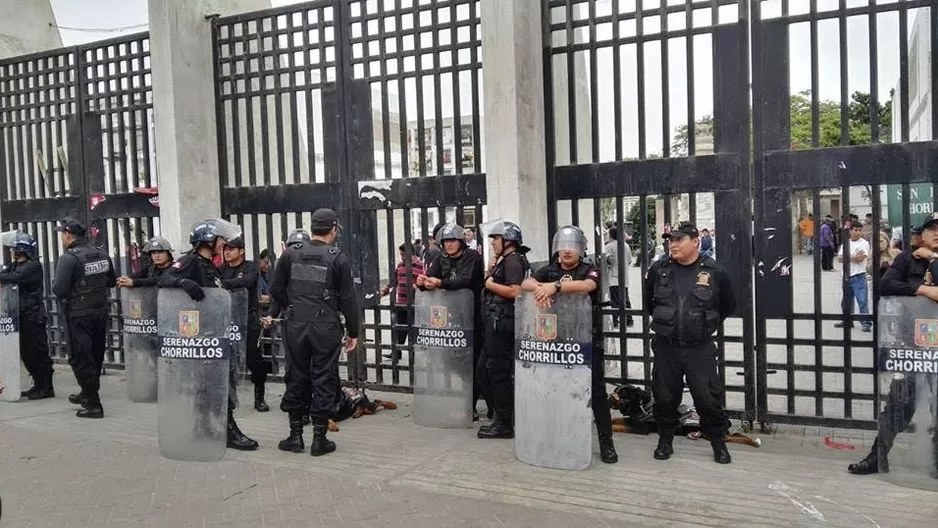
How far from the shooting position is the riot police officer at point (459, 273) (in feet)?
21.7

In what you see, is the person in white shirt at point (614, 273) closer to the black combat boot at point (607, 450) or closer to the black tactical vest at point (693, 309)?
the black tactical vest at point (693, 309)

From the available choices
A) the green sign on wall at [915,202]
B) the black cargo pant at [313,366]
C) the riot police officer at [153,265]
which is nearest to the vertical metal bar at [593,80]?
the green sign on wall at [915,202]

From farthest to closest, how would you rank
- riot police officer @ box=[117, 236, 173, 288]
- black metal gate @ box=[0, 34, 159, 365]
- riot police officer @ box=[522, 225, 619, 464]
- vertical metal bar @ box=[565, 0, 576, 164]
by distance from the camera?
black metal gate @ box=[0, 34, 159, 365], riot police officer @ box=[117, 236, 173, 288], vertical metal bar @ box=[565, 0, 576, 164], riot police officer @ box=[522, 225, 619, 464]

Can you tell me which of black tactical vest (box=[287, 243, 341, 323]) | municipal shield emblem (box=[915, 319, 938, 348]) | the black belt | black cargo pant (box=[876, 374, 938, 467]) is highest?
black tactical vest (box=[287, 243, 341, 323])

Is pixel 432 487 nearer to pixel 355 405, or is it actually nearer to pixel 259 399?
pixel 355 405

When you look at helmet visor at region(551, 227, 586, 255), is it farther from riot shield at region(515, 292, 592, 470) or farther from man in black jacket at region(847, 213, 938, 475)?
man in black jacket at region(847, 213, 938, 475)

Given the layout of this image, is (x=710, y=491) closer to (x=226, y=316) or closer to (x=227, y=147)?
(x=226, y=316)

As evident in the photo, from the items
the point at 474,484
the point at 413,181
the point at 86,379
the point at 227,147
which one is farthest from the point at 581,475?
the point at 227,147

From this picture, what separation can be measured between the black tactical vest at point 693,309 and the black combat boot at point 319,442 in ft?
8.94

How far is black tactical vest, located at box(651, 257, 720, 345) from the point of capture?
546cm

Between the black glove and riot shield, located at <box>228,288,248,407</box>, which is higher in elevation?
the black glove

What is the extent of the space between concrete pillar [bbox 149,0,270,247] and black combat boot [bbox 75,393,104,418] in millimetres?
1876

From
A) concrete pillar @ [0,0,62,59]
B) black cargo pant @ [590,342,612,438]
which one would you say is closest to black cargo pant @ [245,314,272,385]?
black cargo pant @ [590,342,612,438]

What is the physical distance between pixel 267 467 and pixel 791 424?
14.0 ft
